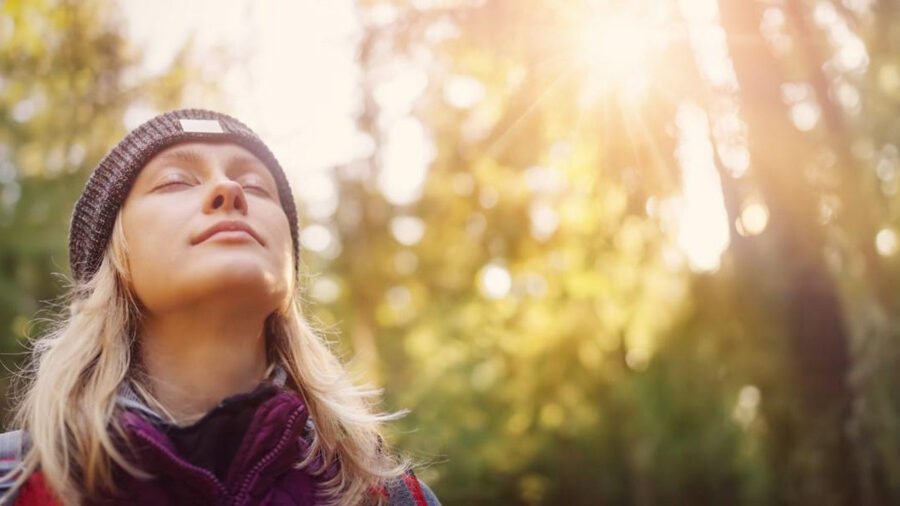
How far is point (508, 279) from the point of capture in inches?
307

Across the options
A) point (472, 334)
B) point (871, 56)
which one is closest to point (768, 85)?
point (871, 56)

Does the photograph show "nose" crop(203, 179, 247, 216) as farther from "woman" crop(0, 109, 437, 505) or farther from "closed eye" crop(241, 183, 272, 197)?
"closed eye" crop(241, 183, 272, 197)

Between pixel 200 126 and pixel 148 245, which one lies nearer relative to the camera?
pixel 148 245

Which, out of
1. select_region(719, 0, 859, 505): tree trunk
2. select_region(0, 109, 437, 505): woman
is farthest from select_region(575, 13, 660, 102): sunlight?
Result: select_region(0, 109, 437, 505): woman

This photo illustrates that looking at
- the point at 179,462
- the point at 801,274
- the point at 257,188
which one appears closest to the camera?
the point at 179,462

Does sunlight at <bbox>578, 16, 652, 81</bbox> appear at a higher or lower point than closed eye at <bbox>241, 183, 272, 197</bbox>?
higher

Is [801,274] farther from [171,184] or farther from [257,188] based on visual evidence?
[171,184]

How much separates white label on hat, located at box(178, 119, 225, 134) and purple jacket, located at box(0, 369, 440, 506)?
2.27ft

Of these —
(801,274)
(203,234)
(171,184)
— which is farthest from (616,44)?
(203,234)

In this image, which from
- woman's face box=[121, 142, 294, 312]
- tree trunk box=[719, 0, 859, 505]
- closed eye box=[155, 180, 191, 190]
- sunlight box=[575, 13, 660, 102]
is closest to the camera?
woman's face box=[121, 142, 294, 312]

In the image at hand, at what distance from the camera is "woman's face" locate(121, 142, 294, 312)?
6.86 ft

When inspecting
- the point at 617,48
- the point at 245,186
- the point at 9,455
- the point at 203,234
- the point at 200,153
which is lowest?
the point at 9,455

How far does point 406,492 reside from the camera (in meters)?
2.34

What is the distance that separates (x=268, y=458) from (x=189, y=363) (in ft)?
1.17
